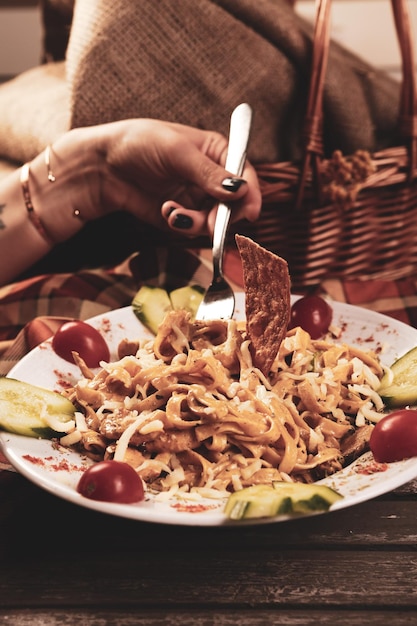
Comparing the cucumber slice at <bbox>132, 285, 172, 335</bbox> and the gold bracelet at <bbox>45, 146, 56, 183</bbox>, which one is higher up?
the gold bracelet at <bbox>45, 146, 56, 183</bbox>

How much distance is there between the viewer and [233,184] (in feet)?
7.12

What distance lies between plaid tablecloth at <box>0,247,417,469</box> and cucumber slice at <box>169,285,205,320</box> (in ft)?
0.97

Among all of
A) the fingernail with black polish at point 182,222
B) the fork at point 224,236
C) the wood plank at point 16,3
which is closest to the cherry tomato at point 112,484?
the fork at point 224,236

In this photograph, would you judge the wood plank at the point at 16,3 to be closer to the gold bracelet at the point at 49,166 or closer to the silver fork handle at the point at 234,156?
the gold bracelet at the point at 49,166

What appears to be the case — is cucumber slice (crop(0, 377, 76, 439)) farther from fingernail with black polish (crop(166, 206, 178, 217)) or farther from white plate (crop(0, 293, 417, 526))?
fingernail with black polish (crop(166, 206, 178, 217))

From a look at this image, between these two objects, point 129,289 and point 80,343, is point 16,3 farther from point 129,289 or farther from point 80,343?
point 80,343

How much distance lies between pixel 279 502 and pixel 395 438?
0.32m

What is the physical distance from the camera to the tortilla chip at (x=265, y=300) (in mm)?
1653

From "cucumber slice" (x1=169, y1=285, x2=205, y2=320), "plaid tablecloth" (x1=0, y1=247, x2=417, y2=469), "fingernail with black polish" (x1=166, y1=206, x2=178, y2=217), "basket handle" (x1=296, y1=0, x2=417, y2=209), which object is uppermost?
"basket handle" (x1=296, y1=0, x2=417, y2=209)

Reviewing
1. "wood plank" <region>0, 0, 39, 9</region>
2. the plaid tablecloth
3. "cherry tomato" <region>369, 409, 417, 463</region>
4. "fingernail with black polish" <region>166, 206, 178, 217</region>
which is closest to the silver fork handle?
"fingernail with black polish" <region>166, 206, 178, 217</region>

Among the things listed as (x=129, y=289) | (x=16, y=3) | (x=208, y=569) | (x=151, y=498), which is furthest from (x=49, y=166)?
(x=16, y=3)

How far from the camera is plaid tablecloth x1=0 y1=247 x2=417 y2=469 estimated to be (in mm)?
2412

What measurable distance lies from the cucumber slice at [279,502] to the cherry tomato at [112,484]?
17cm

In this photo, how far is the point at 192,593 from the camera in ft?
4.16
